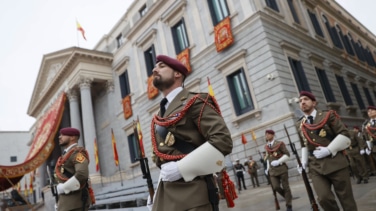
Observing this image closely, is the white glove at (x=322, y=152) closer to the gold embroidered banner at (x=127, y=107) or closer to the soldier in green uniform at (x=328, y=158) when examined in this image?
the soldier in green uniform at (x=328, y=158)

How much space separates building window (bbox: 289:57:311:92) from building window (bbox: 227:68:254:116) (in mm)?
2622

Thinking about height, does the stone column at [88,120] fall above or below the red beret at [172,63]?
above

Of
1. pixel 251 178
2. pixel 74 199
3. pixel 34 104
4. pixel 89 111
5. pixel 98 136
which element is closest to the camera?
pixel 74 199

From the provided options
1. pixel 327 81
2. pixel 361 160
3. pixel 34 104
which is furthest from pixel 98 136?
pixel 361 160

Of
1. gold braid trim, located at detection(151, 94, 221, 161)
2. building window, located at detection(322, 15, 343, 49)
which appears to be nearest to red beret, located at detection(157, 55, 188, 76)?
gold braid trim, located at detection(151, 94, 221, 161)

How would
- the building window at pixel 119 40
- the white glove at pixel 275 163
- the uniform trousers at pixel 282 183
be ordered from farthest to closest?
the building window at pixel 119 40 → the white glove at pixel 275 163 → the uniform trousers at pixel 282 183

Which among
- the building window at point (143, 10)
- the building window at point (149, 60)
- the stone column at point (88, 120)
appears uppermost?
the building window at point (143, 10)

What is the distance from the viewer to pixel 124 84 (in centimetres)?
2428

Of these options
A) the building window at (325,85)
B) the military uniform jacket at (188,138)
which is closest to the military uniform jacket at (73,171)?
the military uniform jacket at (188,138)

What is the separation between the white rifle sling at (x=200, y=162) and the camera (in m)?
1.91

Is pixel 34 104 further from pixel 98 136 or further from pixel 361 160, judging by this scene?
pixel 361 160

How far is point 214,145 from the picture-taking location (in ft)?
6.34

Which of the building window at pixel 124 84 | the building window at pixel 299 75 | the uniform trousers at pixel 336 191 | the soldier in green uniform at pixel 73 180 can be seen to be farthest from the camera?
the building window at pixel 124 84

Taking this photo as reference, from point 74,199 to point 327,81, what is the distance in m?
16.8
